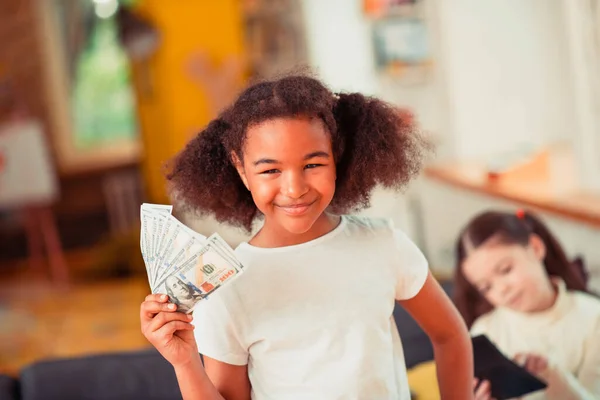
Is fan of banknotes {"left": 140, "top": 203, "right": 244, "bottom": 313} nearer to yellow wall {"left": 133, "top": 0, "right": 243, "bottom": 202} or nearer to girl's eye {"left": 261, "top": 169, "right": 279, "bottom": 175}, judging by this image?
girl's eye {"left": 261, "top": 169, "right": 279, "bottom": 175}

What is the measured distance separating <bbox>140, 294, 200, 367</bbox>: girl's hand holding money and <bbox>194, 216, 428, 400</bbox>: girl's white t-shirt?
7cm

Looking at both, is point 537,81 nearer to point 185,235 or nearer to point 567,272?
point 567,272

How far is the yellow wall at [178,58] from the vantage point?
5.86 m

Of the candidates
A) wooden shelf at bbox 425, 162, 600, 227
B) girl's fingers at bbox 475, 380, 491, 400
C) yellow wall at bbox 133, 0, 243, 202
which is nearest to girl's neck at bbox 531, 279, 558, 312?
girl's fingers at bbox 475, 380, 491, 400

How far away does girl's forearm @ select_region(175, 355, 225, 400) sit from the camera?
1.15 metres

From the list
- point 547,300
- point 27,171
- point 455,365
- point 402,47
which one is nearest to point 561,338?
point 547,300

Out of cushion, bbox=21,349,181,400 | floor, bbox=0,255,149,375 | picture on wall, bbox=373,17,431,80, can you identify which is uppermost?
picture on wall, bbox=373,17,431,80

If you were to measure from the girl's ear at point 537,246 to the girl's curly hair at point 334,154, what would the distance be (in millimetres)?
702

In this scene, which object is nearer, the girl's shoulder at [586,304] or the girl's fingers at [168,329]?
the girl's fingers at [168,329]

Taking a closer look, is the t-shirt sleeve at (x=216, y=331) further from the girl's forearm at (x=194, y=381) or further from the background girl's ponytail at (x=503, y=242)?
the background girl's ponytail at (x=503, y=242)

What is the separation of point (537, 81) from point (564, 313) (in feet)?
6.12

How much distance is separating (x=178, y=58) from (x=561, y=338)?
4.62 m

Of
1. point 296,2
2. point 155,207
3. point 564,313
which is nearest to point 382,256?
point 155,207

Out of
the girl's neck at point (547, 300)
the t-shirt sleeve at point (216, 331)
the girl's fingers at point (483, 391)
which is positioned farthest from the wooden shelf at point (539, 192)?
the t-shirt sleeve at point (216, 331)
